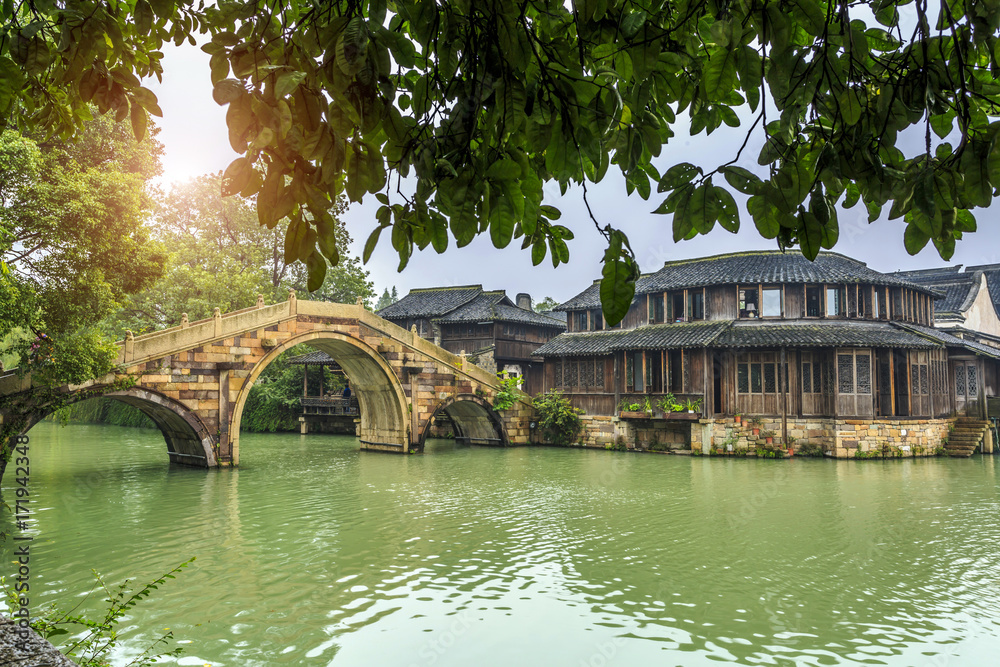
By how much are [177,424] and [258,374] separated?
7.99 ft

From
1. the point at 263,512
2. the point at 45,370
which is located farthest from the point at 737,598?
the point at 45,370

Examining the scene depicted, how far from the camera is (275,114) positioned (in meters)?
1.93

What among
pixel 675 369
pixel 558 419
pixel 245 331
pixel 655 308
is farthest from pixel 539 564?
pixel 655 308

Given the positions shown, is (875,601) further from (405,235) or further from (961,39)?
(405,235)

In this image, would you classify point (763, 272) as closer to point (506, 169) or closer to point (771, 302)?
point (771, 302)

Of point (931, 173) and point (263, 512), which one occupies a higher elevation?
point (931, 173)

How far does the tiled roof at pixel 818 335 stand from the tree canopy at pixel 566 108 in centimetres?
1848

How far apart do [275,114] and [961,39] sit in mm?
2312

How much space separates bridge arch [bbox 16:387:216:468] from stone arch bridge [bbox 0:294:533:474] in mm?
26

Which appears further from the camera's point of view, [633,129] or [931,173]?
[633,129]

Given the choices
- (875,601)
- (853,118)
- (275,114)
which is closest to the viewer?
(275,114)

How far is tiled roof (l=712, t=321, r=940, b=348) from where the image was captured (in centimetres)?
1950

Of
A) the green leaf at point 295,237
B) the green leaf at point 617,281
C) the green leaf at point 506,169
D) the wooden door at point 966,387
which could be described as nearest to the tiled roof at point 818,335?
the wooden door at point 966,387

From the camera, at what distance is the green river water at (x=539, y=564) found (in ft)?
19.5
